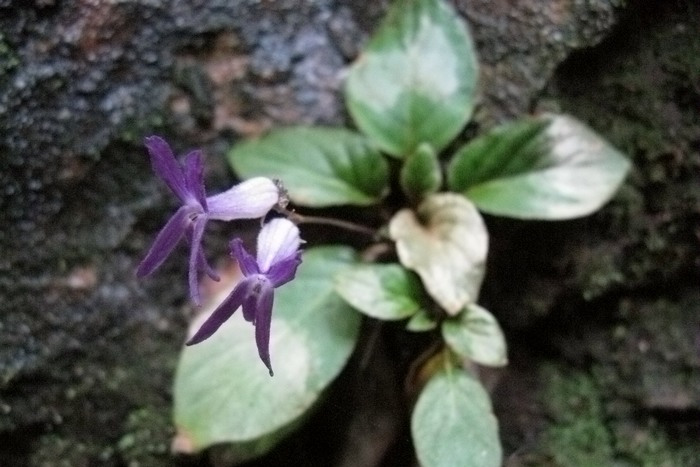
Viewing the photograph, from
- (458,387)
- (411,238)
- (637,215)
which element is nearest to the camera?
(458,387)

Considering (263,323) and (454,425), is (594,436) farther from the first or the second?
(263,323)

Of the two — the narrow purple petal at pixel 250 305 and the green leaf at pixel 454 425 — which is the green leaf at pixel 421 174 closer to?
the green leaf at pixel 454 425

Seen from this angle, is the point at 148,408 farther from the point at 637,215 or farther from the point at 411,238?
the point at 637,215

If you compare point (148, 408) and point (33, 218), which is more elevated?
point (33, 218)

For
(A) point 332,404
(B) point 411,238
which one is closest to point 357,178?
(B) point 411,238

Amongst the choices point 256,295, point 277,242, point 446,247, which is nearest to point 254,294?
point 256,295

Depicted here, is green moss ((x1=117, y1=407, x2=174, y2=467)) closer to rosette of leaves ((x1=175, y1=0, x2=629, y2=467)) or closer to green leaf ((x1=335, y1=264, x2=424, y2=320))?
rosette of leaves ((x1=175, y1=0, x2=629, y2=467))
